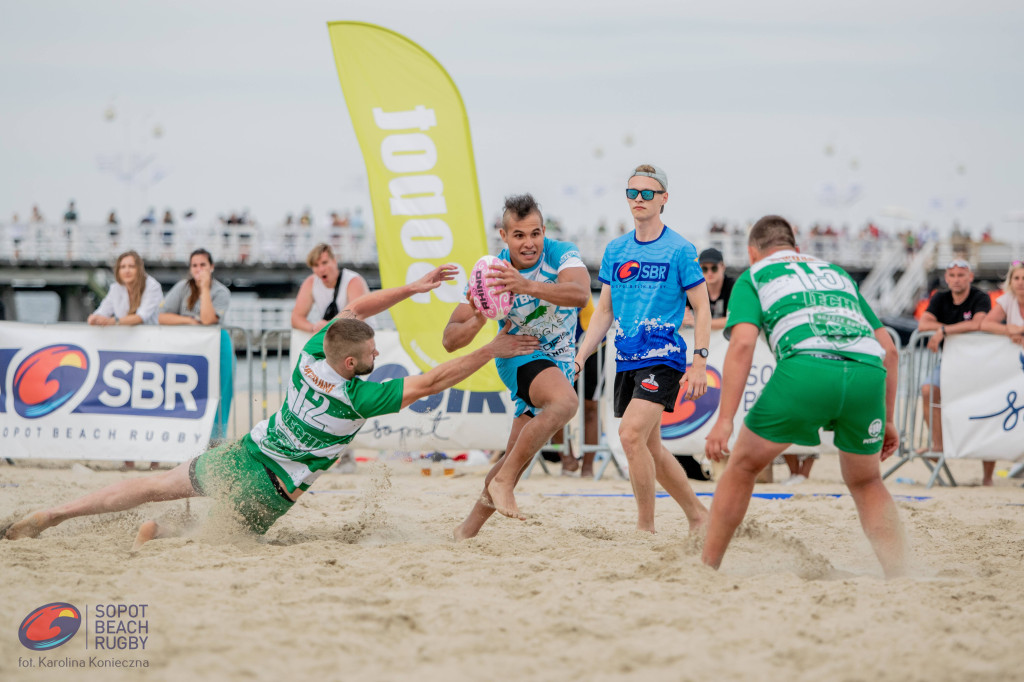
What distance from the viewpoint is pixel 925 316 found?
8047 millimetres

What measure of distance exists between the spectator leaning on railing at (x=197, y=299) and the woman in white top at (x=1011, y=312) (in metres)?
6.89

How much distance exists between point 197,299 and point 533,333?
480 cm

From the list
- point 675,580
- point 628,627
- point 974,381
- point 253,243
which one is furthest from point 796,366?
point 253,243

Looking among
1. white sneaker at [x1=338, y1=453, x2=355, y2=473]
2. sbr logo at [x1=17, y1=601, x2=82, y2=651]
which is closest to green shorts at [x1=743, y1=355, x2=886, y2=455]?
sbr logo at [x1=17, y1=601, x2=82, y2=651]

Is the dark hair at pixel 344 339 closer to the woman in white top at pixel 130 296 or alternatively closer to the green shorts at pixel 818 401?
the green shorts at pixel 818 401

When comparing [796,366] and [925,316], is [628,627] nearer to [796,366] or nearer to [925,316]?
[796,366]

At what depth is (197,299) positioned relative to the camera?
8.50 m

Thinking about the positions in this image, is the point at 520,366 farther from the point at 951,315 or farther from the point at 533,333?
the point at 951,315

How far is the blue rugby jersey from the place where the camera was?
4742 millimetres

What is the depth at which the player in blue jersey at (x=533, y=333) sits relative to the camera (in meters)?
4.64

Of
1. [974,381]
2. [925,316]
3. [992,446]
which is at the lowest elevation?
[992,446]

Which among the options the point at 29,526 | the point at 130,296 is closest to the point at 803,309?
the point at 29,526

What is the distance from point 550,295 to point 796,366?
133cm

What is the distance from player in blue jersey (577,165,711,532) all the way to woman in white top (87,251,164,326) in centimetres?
501
